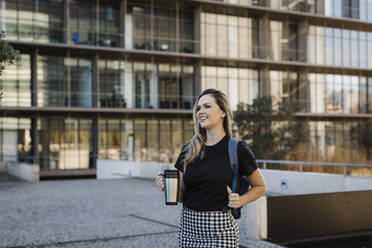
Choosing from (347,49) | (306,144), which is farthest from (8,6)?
(347,49)

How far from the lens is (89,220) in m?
11.0

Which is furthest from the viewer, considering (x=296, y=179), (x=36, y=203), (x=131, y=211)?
(x=296, y=179)

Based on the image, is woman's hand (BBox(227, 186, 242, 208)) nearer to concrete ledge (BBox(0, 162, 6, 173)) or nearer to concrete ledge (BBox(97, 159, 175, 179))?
concrete ledge (BBox(97, 159, 175, 179))

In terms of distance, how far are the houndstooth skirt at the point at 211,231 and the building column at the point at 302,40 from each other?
40.6 metres

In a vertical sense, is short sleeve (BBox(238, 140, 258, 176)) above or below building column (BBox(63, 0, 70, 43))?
below

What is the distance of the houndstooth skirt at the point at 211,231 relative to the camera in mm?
3109

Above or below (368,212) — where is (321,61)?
above

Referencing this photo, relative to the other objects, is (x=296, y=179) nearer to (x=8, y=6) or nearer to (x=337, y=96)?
(x=8, y=6)

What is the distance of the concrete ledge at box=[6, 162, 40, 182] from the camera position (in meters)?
24.0

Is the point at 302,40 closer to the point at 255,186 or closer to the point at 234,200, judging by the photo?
the point at 255,186

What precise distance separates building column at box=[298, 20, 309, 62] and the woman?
133 ft

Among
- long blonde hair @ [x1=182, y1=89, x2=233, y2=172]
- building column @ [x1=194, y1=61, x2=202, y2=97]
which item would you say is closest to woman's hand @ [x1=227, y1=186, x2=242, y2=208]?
long blonde hair @ [x1=182, y1=89, x2=233, y2=172]

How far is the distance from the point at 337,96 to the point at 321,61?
356 centimetres

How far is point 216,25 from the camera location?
129 feet
